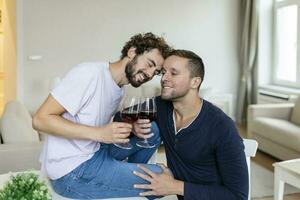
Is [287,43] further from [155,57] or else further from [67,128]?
[67,128]

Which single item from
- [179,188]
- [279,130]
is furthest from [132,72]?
[279,130]

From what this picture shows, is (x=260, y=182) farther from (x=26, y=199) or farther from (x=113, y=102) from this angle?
(x=26, y=199)

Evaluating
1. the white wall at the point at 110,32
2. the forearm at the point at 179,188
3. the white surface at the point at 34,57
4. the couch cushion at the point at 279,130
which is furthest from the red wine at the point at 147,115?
the white wall at the point at 110,32

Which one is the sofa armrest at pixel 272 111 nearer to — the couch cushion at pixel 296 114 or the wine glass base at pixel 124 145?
the couch cushion at pixel 296 114

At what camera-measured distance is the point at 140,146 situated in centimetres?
175

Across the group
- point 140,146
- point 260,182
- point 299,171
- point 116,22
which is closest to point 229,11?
point 116,22

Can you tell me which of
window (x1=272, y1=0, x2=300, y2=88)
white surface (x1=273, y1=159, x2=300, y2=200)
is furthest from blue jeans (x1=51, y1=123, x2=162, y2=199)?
window (x1=272, y1=0, x2=300, y2=88)

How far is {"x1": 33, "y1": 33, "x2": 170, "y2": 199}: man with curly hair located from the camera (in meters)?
1.51

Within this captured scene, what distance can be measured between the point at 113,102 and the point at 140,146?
0.25 metres

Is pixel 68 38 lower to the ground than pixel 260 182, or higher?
higher

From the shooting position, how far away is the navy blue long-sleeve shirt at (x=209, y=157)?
1.53m

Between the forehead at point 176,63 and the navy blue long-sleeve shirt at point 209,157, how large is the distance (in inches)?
8.2

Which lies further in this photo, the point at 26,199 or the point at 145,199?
the point at 145,199

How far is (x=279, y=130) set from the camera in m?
3.98
